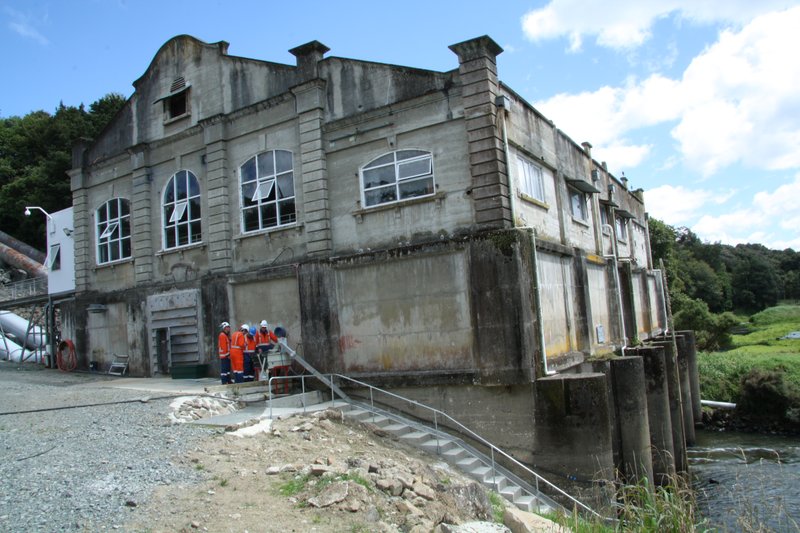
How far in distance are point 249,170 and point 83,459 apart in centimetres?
1134

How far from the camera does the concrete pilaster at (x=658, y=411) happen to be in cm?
1783

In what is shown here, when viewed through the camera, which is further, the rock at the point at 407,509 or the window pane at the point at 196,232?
the window pane at the point at 196,232

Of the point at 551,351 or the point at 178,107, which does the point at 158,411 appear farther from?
the point at 178,107

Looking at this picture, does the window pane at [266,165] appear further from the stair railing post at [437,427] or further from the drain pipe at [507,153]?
the stair railing post at [437,427]

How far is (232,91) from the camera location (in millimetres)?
19703

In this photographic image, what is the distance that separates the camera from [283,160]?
59.9ft

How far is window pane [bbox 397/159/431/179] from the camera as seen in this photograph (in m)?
15.6

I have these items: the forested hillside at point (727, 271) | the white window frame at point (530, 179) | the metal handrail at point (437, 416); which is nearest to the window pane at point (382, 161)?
the white window frame at point (530, 179)

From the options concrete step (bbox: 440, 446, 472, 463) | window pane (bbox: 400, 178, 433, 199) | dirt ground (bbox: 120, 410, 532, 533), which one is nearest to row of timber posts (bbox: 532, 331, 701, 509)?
concrete step (bbox: 440, 446, 472, 463)

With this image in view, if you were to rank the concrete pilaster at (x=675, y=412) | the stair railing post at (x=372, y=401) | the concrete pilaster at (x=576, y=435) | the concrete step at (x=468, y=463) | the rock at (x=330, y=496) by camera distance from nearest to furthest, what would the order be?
the rock at (x=330, y=496)
the concrete pilaster at (x=576, y=435)
the concrete step at (x=468, y=463)
the stair railing post at (x=372, y=401)
the concrete pilaster at (x=675, y=412)

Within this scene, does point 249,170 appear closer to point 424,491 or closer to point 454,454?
point 454,454

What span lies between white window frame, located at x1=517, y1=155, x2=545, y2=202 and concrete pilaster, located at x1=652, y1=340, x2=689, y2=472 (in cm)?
781

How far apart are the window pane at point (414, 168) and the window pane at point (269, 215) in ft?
14.9

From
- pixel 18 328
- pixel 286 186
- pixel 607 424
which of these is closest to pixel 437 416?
pixel 607 424
